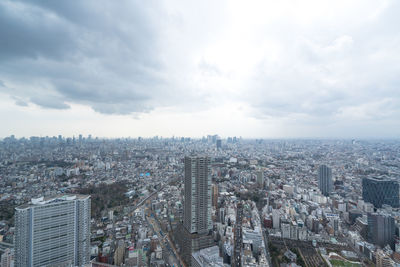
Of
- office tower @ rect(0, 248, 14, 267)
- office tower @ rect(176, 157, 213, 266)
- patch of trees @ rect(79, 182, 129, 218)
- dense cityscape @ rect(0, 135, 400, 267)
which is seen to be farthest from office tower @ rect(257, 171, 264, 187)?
office tower @ rect(0, 248, 14, 267)

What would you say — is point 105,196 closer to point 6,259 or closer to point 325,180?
point 6,259

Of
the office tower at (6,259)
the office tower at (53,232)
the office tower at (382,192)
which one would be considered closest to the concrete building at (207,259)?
the office tower at (53,232)

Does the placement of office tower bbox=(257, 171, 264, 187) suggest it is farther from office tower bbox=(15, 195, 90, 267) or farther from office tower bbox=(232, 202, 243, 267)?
office tower bbox=(15, 195, 90, 267)

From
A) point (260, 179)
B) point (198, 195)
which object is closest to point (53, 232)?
point (198, 195)

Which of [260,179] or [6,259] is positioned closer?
[6,259]

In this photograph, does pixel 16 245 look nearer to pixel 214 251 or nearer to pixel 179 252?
pixel 179 252
